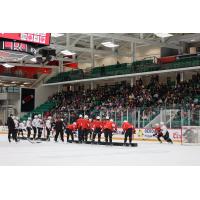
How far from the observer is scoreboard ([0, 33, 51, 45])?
12601 mm

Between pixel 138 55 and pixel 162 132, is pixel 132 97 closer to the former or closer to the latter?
pixel 138 55

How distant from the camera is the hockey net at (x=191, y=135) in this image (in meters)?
16.7

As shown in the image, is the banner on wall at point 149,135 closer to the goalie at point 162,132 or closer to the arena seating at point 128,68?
the goalie at point 162,132

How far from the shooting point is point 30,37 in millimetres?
12812

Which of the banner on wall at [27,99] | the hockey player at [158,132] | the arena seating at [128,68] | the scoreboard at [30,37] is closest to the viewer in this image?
the scoreboard at [30,37]

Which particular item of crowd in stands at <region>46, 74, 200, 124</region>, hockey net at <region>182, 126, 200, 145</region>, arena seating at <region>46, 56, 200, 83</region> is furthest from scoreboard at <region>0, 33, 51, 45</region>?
arena seating at <region>46, 56, 200, 83</region>

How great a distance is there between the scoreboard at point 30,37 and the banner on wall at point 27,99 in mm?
21121

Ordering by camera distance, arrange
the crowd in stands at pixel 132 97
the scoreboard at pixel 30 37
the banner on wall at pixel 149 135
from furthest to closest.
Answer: the crowd in stands at pixel 132 97 → the banner on wall at pixel 149 135 → the scoreboard at pixel 30 37

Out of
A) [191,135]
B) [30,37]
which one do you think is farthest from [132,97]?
[30,37]

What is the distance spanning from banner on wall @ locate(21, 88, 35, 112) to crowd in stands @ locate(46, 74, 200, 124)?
250cm

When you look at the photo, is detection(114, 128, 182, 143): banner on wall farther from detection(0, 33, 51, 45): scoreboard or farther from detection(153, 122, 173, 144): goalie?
detection(0, 33, 51, 45): scoreboard

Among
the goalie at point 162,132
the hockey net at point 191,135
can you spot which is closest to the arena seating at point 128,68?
the goalie at point 162,132
